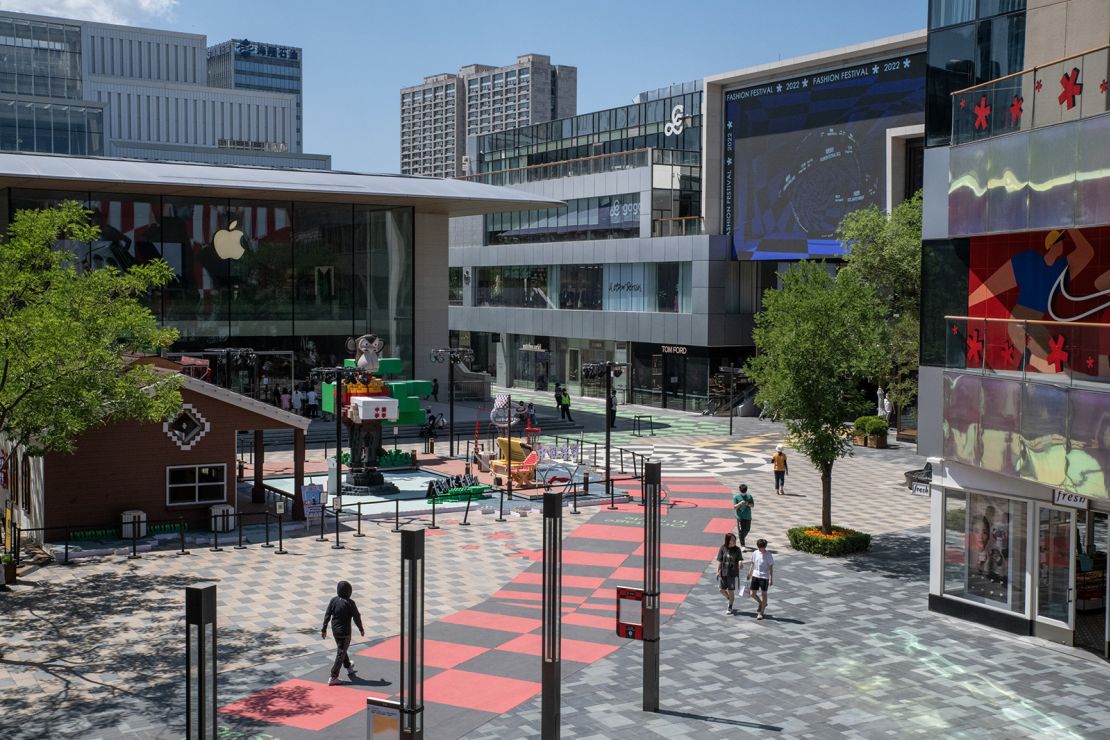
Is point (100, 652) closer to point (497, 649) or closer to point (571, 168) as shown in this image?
point (497, 649)

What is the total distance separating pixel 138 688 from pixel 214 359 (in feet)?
122

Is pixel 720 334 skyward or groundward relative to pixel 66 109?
groundward

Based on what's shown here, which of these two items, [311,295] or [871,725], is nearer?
[871,725]

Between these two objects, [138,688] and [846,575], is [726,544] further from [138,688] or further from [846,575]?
[138,688]

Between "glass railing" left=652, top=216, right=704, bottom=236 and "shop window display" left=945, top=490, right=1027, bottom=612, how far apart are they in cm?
3971

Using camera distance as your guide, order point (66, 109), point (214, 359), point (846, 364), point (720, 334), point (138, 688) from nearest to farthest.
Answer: point (138, 688)
point (846, 364)
point (214, 359)
point (720, 334)
point (66, 109)

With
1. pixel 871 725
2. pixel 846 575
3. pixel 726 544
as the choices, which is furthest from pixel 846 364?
pixel 871 725

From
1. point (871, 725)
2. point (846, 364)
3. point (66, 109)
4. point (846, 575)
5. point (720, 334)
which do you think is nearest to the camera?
point (871, 725)

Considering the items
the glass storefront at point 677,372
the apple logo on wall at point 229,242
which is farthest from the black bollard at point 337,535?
the glass storefront at point 677,372

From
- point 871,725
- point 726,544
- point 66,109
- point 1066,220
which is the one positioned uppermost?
point 66,109

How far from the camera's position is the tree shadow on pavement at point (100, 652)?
53.5 feet

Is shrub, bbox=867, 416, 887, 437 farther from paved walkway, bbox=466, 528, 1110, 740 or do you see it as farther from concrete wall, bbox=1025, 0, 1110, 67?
concrete wall, bbox=1025, 0, 1110, 67

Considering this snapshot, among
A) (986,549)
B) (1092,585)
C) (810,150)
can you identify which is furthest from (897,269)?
(1092,585)

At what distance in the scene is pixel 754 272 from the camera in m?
59.8
